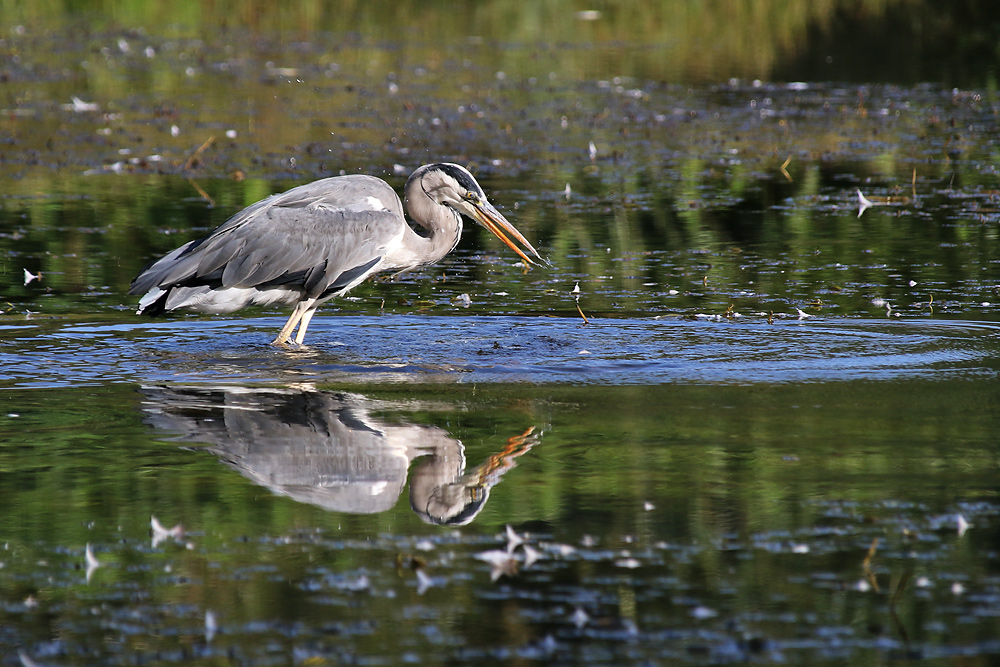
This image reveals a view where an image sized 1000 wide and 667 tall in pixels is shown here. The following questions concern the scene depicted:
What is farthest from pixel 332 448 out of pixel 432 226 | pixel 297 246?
pixel 432 226

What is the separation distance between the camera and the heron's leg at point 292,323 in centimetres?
853

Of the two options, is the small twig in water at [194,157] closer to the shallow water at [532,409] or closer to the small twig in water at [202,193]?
the shallow water at [532,409]

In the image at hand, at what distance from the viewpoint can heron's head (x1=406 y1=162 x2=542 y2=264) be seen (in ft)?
29.2

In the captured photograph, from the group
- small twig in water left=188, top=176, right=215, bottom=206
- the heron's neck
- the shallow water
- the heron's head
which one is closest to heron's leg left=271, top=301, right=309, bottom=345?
the shallow water

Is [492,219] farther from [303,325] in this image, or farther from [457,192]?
[303,325]

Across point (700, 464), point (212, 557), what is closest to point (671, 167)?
point (700, 464)

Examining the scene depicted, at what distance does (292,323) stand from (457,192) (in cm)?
127

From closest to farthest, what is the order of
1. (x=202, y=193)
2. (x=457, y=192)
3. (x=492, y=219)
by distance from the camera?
(x=457, y=192)
(x=492, y=219)
(x=202, y=193)

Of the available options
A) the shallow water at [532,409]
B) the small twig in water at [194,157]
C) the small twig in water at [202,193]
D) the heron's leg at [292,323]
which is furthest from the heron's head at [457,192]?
the small twig in water at [194,157]

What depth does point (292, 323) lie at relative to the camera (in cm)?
867

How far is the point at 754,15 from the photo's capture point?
29547mm

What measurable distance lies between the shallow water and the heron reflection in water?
0.02m

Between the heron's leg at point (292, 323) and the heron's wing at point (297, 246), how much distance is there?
0.09 metres

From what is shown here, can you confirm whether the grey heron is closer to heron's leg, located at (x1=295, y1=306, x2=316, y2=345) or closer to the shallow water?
heron's leg, located at (x1=295, y1=306, x2=316, y2=345)
